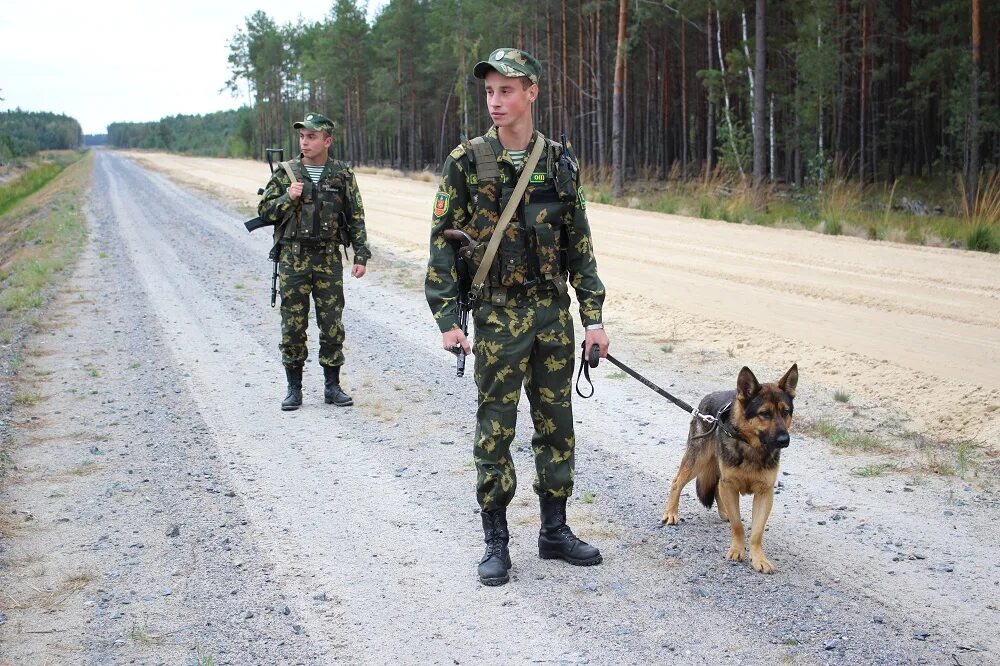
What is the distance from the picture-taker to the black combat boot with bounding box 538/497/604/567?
4441 mm

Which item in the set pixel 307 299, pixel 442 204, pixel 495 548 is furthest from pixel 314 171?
pixel 495 548

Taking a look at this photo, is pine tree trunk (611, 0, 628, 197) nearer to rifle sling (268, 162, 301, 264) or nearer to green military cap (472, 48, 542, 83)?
rifle sling (268, 162, 301, 264)

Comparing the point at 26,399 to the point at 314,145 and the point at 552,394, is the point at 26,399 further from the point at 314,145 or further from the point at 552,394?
the point at 552,394

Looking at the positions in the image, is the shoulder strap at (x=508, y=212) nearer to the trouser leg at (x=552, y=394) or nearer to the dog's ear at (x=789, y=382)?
the trouser leg at (x=552, y=394)

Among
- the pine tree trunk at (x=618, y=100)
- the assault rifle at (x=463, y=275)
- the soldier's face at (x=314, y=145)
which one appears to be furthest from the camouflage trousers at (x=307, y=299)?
the pine tree trunk at (x=618, y=100)

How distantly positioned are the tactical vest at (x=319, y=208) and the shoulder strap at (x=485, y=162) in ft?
11.5

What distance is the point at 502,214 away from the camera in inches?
161

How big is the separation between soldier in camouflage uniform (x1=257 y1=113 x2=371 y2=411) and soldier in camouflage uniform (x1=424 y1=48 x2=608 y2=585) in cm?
336

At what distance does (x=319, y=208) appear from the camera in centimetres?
738

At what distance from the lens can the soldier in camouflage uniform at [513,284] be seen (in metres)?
4.11

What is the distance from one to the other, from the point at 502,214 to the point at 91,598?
8.72 ft

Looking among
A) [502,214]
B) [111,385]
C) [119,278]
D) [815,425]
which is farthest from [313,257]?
[119,278]

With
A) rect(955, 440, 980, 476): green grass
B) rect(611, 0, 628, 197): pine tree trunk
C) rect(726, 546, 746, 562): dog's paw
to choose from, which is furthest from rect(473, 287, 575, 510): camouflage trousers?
rect(611, 0, 628, 197): pine tree trunk

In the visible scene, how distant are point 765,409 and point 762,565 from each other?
779 millimetres
